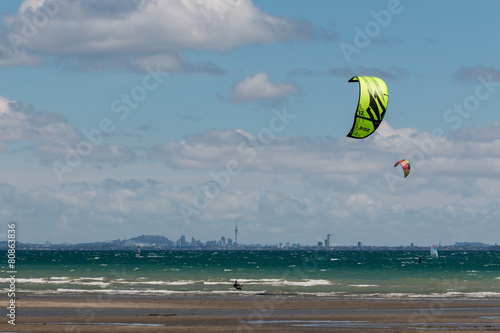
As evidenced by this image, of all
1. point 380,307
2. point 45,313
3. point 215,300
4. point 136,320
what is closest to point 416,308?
point 380,307

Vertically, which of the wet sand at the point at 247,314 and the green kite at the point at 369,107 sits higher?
the green kite at the point at 369,107

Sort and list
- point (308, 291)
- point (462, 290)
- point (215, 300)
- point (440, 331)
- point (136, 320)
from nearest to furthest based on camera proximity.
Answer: point (440, 331) → point (136, 320) → point (215, 300) → point (308, 291) → point (462, 290)

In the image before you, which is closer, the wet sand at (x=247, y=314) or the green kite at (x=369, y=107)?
the green kite at (x=369, y=107)

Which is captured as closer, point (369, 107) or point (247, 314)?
point (369, 107)

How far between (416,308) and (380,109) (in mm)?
14489

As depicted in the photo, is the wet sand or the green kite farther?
the wet sand

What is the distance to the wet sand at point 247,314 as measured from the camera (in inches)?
1280

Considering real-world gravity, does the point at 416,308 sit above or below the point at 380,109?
below

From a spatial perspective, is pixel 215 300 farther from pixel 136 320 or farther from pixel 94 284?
pixel 94 284

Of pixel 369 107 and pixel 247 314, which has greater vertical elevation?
pixel 369 107

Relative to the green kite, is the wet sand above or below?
below

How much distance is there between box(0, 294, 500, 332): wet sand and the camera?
32500 mm

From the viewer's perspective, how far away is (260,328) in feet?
106

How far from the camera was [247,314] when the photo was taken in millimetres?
38469
